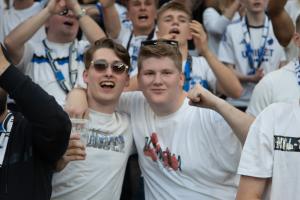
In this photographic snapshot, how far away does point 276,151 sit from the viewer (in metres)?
3.27

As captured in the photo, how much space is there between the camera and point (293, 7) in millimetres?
6684

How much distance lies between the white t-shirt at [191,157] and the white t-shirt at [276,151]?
755 mm

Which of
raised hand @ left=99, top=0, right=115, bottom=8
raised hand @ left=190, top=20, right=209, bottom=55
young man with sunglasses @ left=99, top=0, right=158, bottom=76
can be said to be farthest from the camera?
young man with sunglasses @ left=99, top=0, right=158, bottom=76

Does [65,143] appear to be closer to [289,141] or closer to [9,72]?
[9,72]

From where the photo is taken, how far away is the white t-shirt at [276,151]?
325cm

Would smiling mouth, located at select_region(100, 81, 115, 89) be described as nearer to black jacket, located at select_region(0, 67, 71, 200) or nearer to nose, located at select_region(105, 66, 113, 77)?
nose, located at select_region(105, 66, 113, 77)

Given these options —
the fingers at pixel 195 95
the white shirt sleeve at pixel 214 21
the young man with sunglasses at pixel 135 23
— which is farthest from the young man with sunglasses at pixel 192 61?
the fingers at pixel 195 95

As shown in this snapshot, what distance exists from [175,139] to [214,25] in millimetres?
2923

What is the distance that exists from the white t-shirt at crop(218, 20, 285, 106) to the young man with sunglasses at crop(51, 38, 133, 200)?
7.03 ft

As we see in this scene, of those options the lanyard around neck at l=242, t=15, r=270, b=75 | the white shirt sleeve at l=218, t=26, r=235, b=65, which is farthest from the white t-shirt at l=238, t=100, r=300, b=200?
the white shirt sleeve at l=218, t=26, r=235, b=65

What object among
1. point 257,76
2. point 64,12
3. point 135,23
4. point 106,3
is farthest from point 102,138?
point 257,76

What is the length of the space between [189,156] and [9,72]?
4.67ft

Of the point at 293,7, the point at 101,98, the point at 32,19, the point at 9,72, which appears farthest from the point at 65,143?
the point at 293,7

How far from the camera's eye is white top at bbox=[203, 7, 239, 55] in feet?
22.8
